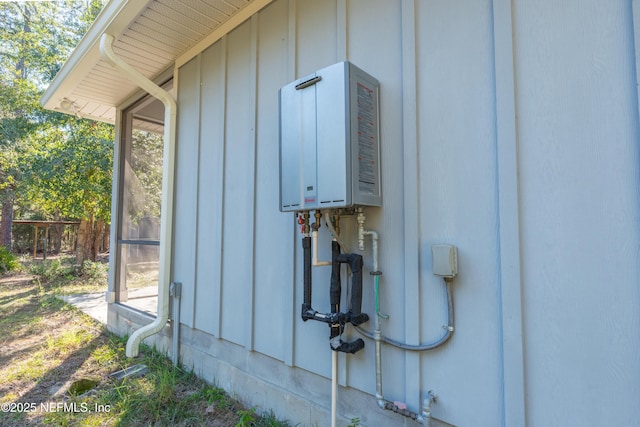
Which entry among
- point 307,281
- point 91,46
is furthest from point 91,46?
point 307,281

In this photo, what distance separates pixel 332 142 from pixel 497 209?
2.51 ft

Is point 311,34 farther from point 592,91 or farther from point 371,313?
point 371,313

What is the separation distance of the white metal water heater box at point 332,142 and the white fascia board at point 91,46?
168 cm

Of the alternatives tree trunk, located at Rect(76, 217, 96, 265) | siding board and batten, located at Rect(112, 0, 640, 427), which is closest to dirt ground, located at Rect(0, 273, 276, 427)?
siding board and batten, located at Rect(112, 0, 640, 427)

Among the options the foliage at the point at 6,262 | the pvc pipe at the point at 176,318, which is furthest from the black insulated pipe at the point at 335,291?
the foliage at the point at 6,262

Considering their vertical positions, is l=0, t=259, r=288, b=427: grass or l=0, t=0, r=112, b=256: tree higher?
l=0, t=0, r=112, b=256: tree

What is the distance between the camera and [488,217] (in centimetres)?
135

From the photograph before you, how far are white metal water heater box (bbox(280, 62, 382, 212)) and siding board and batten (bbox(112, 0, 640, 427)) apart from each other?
0.40 feet

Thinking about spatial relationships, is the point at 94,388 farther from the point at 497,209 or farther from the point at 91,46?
the point at 497,209

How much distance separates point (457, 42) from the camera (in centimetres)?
146

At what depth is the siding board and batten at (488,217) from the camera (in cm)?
110

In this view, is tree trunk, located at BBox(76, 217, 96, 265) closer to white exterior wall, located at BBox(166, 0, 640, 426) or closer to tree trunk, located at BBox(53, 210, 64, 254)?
tree trunk, located at BBox(53, 210, 64, 254)

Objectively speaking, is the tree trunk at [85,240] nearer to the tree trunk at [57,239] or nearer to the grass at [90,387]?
the grass at [90,387]

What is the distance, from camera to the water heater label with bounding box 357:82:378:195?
1560 millimetres
